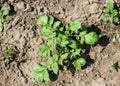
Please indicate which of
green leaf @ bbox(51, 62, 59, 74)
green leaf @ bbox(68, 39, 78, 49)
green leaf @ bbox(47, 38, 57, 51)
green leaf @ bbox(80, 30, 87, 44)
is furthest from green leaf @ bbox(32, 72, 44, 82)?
green leaf @ bbox(80, 30, 87, 44)

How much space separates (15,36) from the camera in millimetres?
3156

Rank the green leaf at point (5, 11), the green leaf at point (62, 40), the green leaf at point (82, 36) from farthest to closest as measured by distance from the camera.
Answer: the green leaf at point (5, 11) < the green leaf at point (82, 36) < the green leaf at point (62, 40)

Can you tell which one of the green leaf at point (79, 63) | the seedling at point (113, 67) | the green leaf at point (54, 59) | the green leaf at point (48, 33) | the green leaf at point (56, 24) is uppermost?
the green leaf at point (56, 24)

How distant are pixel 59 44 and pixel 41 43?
0.27 m

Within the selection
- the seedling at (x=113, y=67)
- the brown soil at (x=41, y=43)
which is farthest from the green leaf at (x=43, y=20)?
the seedling at (x=113, y=67)

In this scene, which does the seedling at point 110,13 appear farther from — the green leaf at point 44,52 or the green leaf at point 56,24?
the green leaf at point 44,52

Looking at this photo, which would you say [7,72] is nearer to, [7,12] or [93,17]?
[7,12]

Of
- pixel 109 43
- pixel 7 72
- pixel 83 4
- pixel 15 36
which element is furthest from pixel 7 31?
pixel 109 43

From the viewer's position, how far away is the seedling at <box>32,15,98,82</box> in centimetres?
294

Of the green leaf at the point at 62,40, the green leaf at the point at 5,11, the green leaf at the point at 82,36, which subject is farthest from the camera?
the green leaf at the point at 5,11

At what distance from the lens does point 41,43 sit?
10.3ft

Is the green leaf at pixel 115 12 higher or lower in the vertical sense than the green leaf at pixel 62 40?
higher

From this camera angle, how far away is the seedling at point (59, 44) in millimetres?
2936

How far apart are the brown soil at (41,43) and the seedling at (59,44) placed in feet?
0.32
